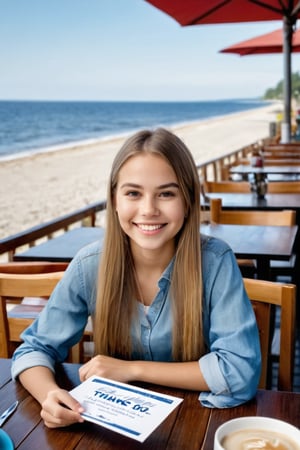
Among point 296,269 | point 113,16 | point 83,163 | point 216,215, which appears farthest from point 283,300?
point 113,16

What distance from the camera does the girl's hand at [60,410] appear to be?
3.75 feet

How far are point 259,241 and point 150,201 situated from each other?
1.61 m

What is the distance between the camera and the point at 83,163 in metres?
21.5

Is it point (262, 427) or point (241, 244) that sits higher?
point (262, 427)

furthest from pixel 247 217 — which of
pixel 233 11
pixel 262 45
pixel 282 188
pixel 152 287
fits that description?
pixel 262 45

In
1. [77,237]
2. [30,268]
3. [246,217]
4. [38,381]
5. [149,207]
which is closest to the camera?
[38,381]

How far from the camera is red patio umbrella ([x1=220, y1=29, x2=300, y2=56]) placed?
31.3 feet

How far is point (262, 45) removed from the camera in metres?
9.45

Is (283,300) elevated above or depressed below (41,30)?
below

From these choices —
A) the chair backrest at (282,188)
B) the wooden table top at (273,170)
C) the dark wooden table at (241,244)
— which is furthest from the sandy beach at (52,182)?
the dark wooden table at (241,244)

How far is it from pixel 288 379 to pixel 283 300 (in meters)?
0.22

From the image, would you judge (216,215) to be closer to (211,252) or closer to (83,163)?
(211,252)

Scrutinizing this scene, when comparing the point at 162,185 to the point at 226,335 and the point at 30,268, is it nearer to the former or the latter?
the point at 226,335

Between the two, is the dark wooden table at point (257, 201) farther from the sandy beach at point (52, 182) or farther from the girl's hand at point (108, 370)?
the sandy beach at point (52, 182)
